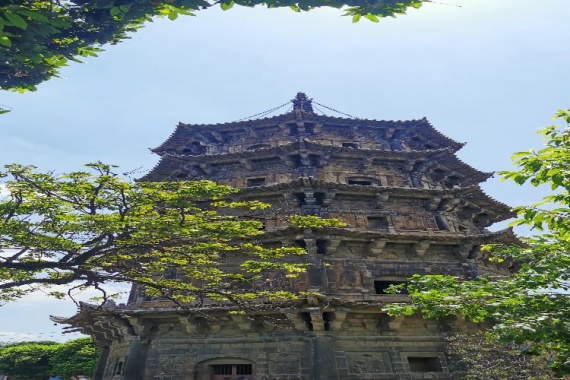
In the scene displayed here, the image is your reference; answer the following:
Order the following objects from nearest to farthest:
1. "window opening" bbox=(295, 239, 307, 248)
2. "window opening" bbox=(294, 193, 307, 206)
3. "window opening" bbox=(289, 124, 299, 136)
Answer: "window opening" bbox=(295, 239, 307, 248) → "window opening" bbox=(294, 193, 307, 206) → "window opening" bbox=(289, 124, 299, 136)

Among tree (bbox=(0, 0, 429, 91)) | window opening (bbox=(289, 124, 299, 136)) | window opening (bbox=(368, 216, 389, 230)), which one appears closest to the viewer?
tree (bbox=(0, 0, 429, 91))

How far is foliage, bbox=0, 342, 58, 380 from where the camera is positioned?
33.1m

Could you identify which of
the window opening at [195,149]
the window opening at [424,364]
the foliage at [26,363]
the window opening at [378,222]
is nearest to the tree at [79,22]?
the window opening at [378,222]

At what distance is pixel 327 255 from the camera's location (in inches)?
523

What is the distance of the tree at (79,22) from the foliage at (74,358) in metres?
31.3

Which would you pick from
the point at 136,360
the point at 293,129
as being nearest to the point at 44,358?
the point at 136,360

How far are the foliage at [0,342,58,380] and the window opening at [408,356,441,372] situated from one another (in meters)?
35.9

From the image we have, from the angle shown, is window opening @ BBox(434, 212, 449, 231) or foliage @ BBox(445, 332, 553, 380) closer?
foliage @ BBox(445, 332, 553, 380)

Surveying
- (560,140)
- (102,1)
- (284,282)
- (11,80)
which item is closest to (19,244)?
(11,80)

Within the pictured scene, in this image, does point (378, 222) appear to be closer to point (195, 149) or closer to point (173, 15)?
point (195, 149)

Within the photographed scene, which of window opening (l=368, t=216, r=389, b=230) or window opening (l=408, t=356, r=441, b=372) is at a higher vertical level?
window opening (l=368, t=216, r=389, b=230)

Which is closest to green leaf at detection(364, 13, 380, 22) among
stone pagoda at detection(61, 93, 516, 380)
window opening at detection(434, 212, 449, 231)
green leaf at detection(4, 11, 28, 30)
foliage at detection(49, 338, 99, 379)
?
green leaf at detection(4, 11, 28, 30)

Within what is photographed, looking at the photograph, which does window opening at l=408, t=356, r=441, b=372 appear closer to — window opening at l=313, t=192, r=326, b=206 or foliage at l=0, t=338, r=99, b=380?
window opening at l=313, t=192, r=326, b=206

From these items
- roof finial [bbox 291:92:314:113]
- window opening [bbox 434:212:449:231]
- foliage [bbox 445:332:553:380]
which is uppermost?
roof finial [bbox 291:92:314:113]
